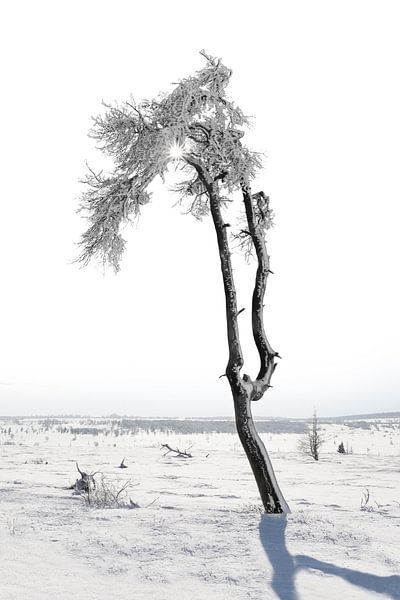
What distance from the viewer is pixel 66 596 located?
414cm

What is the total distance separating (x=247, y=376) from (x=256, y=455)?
1.21 meters

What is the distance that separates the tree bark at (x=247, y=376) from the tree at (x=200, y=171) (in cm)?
2

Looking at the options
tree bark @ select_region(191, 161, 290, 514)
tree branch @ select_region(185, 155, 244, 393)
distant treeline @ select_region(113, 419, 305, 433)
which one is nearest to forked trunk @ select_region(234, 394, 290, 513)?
tree bark @ select_region(191, 161, 290, 514)

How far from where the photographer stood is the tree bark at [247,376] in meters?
7.69

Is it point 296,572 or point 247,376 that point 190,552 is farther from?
point 247,376

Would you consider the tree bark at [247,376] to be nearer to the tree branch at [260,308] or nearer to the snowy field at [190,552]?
the tree branch at [260,308]

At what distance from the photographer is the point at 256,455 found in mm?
7863

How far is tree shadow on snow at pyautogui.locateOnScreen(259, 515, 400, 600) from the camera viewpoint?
429 centimetres

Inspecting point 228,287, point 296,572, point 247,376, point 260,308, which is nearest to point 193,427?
point 260,308

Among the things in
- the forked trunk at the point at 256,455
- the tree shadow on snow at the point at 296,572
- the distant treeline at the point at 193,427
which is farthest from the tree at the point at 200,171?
the distant treeline at the point at 193,427

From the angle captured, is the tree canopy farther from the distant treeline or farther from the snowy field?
the distant treeline

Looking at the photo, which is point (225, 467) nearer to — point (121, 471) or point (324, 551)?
point (121, 471)

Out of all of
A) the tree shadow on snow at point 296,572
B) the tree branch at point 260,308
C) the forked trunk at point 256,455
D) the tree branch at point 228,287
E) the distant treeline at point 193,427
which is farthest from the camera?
the distant treeline at point 193,427

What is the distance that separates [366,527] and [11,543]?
405cm
